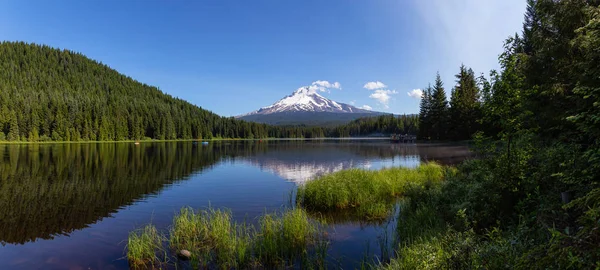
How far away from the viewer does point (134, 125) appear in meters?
164

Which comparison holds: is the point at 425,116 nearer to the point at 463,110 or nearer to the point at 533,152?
the point at 463,110

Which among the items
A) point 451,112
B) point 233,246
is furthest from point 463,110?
point 233,246

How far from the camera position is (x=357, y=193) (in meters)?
21.7

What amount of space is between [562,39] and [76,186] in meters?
37.4

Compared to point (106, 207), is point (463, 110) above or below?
above

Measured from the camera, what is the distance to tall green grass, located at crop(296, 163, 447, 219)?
65.0ft

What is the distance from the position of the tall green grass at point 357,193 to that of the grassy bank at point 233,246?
5.85 m

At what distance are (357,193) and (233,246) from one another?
11634 mm

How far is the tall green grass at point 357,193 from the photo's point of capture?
65.0ft

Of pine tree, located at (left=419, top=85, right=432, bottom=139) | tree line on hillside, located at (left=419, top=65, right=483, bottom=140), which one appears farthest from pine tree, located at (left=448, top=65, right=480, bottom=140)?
pine tree, located at (left=419, top=85, right=432, bottom=139)

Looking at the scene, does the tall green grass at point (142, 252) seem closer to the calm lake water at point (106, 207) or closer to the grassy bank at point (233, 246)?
the grassy bank at point (233, 246)

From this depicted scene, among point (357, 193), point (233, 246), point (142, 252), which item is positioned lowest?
point (142, 252)

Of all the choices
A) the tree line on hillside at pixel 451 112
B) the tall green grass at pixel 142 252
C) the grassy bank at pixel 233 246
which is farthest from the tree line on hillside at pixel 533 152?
the tree line on hillside at pixel 451 112

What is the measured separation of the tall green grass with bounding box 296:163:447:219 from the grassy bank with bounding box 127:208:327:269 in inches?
230
